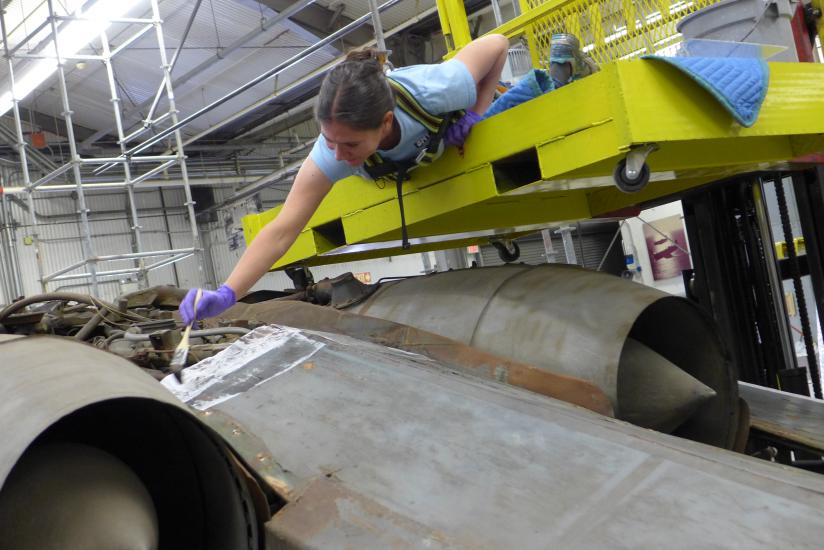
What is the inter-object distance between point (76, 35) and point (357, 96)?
323 inches

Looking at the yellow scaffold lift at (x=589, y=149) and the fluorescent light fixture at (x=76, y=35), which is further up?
the fluorescent light fixture at (x=76, y=35)

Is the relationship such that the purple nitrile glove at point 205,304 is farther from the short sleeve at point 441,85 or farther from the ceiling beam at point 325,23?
the ceiling beam at point 325,23

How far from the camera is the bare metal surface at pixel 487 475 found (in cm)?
114

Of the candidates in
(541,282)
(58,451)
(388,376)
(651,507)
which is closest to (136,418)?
(58,451)

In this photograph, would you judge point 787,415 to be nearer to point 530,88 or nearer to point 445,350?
point 445,350

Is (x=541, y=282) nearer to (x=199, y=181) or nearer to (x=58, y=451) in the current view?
(x=58, y=451)

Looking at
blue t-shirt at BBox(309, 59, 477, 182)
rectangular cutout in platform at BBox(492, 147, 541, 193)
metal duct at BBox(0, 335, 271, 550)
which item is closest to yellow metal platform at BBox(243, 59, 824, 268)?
rectangular cutout in platform at BBox(492, 147, 541, 193)

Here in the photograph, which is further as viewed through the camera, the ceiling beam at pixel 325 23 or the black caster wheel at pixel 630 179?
the ceiling beam at pixel 325 23

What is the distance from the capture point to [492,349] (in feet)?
7.59

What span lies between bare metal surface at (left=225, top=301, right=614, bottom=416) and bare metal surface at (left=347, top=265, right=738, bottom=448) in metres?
0.10

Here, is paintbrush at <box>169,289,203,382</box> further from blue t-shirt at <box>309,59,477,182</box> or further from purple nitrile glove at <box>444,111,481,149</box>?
purple nitrile glove at <box>444,111,481,149</box>

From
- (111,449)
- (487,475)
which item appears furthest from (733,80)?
(111,449)

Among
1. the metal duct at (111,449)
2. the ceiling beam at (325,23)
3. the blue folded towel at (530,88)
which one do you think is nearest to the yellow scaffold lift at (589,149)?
the blue folded towel at (530,88)

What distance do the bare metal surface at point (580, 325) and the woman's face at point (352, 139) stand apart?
606 millimetres
